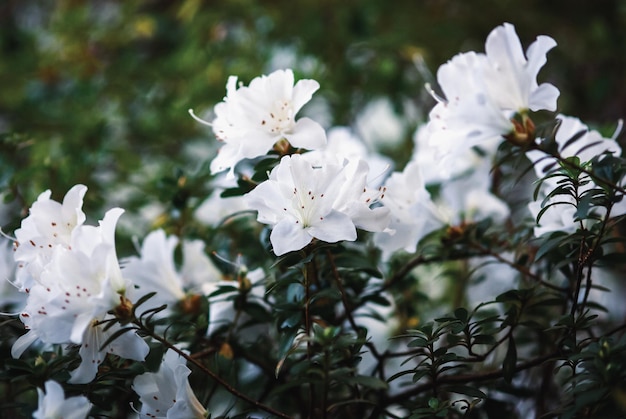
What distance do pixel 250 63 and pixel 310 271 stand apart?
3.73ft

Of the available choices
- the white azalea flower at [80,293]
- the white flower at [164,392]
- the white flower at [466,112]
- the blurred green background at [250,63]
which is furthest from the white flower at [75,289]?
the blurred green background at [250,63]

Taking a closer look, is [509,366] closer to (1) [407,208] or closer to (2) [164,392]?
(1) [407,208]

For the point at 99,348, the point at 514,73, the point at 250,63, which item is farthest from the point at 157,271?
the point at 250,63

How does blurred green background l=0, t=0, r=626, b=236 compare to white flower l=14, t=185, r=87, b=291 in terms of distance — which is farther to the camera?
blurred green background l=0, t=0, r=626, b=236

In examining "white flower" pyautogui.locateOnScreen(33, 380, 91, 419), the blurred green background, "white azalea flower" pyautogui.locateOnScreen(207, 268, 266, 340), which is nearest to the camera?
"white flower" pyautogui.locateOnScreen(33, 380, 91, 419)

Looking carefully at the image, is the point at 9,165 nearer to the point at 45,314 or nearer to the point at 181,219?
the point at 181,219

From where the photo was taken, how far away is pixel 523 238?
1.08 m

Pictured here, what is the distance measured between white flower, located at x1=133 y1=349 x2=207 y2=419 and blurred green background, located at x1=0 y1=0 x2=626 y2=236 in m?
0.85

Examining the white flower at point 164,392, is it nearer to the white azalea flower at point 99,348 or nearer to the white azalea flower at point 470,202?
the white azalea flower at point 99,348

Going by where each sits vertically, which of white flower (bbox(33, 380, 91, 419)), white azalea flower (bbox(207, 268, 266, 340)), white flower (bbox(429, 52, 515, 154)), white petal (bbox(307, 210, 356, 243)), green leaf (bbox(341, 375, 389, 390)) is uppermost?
white flower (bbox(429, 52, 515, 154))

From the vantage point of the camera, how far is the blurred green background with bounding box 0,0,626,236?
5.97ft

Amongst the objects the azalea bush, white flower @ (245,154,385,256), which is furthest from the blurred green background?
white flower @ (245,154,385,256)

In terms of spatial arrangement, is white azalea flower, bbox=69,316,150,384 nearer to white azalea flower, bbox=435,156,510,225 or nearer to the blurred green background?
white azalea flower, bbox=435,156,510,225

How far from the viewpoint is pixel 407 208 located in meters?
1.05
